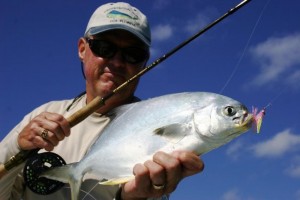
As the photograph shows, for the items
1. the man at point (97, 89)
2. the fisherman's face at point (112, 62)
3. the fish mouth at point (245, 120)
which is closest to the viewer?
the fish mouth at point (245, 120)

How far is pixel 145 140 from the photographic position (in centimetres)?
360

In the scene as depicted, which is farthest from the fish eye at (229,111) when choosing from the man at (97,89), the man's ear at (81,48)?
the man's ear at (81,48)

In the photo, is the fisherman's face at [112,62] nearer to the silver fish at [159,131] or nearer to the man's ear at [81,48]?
the man's ear at [81,48]

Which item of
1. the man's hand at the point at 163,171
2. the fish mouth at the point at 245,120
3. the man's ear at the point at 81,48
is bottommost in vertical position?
the man's hand at the point at 163,171

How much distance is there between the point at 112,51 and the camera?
4.95 m

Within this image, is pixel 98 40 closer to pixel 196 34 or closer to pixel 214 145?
pixel 196 34

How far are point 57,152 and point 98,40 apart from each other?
128cm

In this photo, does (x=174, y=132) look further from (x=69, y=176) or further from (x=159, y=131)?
(x=69, y=176)

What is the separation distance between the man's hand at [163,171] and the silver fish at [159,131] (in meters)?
0.06

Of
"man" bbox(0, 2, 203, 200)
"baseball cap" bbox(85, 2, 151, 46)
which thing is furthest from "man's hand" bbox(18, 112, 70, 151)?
"baseball cap" bbox(85, 2, 151, 46)

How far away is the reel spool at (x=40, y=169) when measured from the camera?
4488mm

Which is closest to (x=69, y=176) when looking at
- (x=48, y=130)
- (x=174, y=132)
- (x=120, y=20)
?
(x=48, y=130)

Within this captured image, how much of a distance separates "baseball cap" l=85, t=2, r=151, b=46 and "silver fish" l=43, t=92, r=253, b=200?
126 cm

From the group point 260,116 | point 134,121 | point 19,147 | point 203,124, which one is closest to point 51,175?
point 19,147
